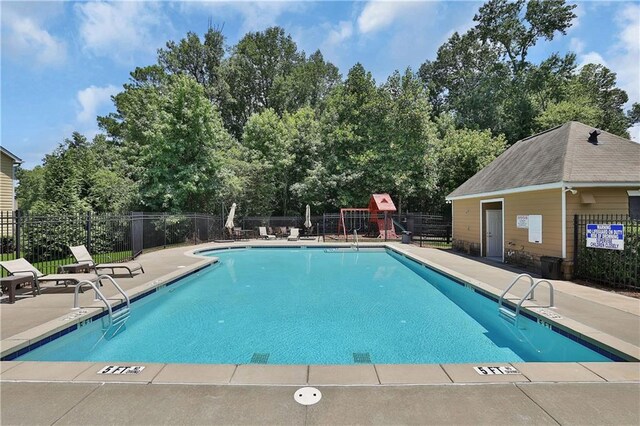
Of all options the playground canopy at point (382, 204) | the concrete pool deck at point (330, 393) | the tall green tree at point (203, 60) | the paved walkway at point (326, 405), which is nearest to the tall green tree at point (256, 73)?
the tall green tree at point (203, 60)

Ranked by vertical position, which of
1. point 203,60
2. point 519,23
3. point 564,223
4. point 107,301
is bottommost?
point 107,301

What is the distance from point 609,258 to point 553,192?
2255 mm

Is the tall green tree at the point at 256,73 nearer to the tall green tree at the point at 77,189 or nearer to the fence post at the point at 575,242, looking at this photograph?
the tall green tree at the point at 77,189

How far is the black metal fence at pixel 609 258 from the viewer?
7.66m

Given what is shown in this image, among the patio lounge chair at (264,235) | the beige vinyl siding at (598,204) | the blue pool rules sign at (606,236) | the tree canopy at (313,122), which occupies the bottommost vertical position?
the patio lounge chair at (264,235)

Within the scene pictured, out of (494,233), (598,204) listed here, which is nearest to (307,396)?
(598,204)

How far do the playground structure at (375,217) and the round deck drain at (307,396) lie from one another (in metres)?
17.6

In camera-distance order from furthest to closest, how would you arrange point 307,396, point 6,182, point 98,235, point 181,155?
point 181,155 → point 6,182 → point 98,235 → point 307,396

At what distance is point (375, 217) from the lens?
23125 mm

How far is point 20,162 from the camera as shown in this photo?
18.9 meters

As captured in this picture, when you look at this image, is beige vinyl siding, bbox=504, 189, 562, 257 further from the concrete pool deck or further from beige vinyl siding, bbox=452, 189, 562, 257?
the concrete pool deck

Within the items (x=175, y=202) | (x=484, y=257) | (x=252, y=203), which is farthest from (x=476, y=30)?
(x=175, y=202)

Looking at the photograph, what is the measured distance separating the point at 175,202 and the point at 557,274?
57.5 ft

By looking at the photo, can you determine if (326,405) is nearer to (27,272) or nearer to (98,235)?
(27,272)
